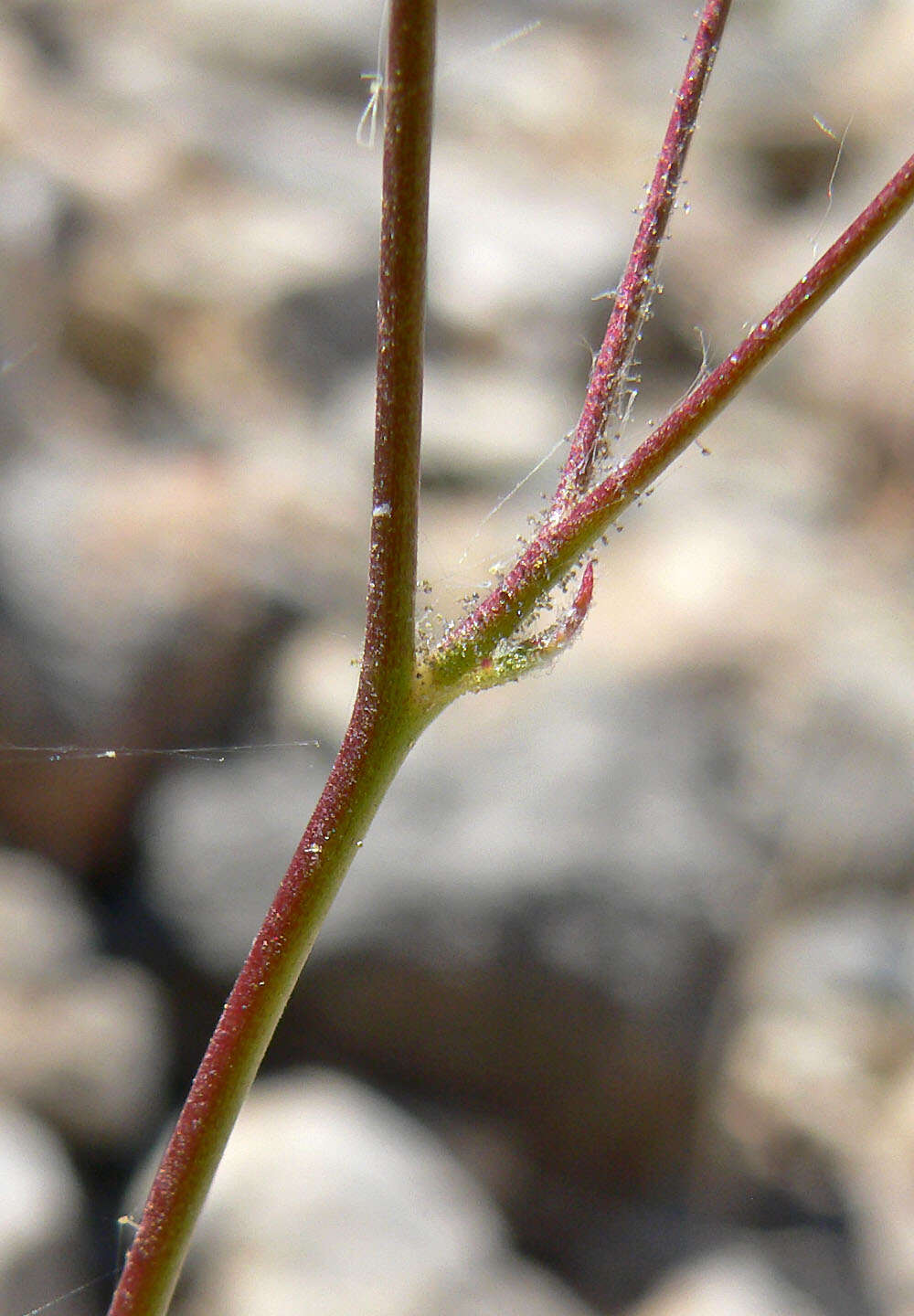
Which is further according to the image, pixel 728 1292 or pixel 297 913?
pixel 728 1292

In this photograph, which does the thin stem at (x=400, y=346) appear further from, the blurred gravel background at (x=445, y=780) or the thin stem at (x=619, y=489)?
the blurred gravel background at (x=445, y=780)

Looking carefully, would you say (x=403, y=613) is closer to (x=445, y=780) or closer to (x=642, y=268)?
(x=642, y=268)

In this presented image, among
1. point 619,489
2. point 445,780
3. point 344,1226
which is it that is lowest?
point 344,1226

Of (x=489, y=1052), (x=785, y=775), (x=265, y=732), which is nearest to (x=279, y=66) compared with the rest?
(x=265, y=732)

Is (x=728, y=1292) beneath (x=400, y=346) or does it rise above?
beneath

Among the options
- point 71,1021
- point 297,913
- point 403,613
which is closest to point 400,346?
point 403,613

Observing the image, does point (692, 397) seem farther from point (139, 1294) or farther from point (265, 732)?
point (265, 732)

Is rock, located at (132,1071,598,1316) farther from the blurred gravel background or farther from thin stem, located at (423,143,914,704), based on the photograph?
thin stem, located at (423,143,914,704)

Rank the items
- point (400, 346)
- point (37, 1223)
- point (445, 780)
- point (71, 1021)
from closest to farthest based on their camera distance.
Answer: point (400, 346)
point (37, 1223)
point (71, 1021)
point (445, 780)

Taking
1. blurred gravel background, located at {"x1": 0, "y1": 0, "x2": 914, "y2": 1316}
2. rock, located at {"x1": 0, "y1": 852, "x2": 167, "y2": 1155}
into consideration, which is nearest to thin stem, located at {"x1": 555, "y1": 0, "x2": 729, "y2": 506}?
blurred gravel background, located at {"x1": 0, "y1": 0, "x2": 914, "y2": 1316}
